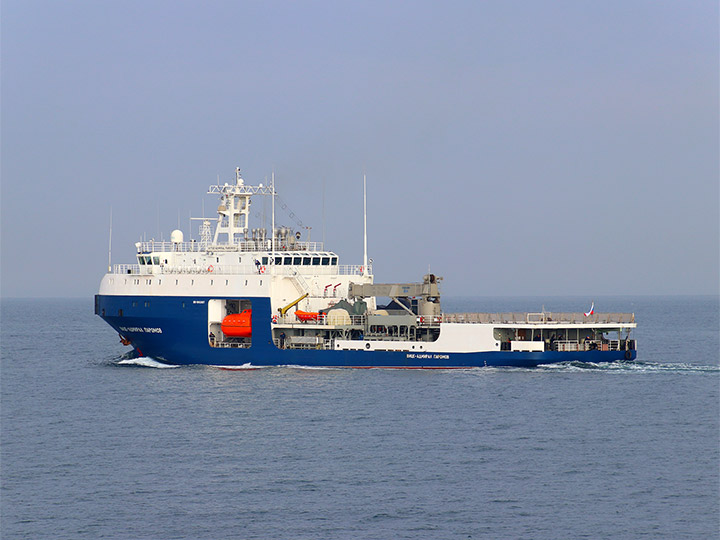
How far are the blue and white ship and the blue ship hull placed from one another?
0.05 m

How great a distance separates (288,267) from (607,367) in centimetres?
1669

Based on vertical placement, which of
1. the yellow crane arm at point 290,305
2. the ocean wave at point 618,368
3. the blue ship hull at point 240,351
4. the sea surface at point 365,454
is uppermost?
the yellow crane arm at point 290,305

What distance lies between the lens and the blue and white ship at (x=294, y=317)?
159ft

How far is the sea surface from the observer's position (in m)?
25.7

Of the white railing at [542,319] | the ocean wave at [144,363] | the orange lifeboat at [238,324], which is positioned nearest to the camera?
the white railing at [542,319]

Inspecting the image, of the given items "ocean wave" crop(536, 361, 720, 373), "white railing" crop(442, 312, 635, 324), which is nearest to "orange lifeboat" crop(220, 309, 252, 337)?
"white railing" crop(442, 312, 635, 324)

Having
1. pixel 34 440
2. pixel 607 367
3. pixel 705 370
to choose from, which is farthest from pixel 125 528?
pixel 705 370

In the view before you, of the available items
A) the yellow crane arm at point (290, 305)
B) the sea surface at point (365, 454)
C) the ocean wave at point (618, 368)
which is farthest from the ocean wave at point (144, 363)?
the ocean wave at point (618, 368)

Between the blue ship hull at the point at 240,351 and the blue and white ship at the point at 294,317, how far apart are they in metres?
0.05

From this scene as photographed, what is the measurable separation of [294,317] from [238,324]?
2.89m

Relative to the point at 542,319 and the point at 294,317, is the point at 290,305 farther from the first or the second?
the point at 542,319

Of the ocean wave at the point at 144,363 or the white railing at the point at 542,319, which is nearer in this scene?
the white railing at the point at 542,319

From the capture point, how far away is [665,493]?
2789 cm

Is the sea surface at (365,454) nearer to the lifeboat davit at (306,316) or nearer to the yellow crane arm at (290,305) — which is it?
the lifeboat davit at (306,316)
